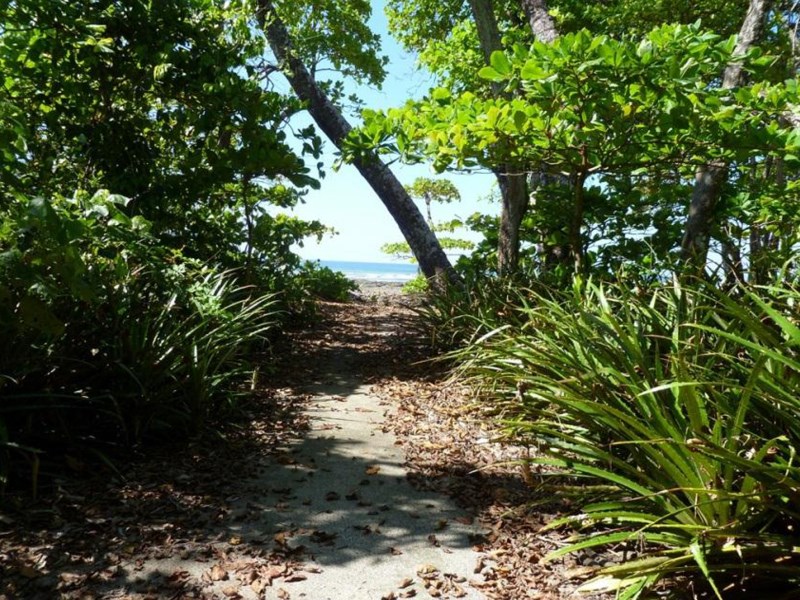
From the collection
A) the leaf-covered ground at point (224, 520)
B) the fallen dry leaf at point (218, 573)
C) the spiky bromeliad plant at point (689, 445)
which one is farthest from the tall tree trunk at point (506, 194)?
the fallen dry leaf at point (218, 573)

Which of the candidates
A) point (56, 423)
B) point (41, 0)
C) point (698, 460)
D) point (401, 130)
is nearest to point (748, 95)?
point (401, 130)

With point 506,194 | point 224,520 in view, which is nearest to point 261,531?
point 224,520

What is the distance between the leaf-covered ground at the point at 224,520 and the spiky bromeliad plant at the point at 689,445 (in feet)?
0.86

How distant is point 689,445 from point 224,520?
6.78 feet

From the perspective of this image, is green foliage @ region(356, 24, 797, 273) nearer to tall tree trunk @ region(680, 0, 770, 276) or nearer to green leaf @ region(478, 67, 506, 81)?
green leaf @ region(478, 67, 506, 81)

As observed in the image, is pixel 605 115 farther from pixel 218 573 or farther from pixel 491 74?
pixel 218 573

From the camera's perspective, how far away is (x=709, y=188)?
201 inches

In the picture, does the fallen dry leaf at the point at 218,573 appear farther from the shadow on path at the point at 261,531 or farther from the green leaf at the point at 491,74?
the green leaf at the point at 491,74

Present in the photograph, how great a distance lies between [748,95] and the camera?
3.62m

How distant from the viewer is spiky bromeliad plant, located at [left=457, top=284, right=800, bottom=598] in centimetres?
180

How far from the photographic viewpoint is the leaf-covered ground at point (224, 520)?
7.18 feet

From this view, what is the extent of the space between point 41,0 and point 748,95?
421 cm

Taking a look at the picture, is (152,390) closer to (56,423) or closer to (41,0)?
(56,423)

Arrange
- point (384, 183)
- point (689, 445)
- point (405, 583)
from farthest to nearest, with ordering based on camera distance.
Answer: point (384, 183)
point (405, 583)
point (689, 445)
